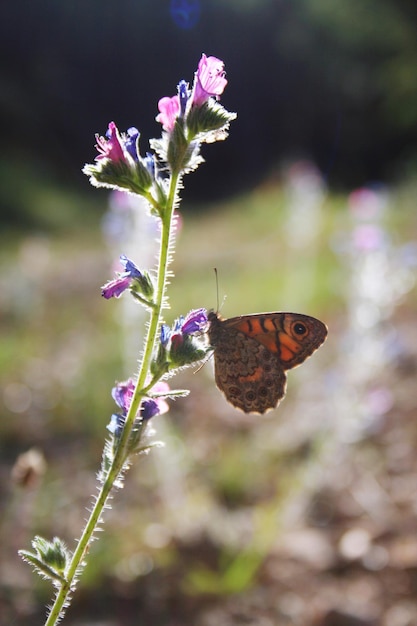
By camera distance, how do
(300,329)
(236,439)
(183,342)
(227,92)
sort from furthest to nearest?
(227,92) < (236,439) < (300,329) < (183,342)

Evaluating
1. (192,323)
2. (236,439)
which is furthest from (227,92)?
(192,323)

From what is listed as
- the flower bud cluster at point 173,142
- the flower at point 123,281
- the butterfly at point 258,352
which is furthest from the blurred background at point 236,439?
the flower bud cluster at point 173,142

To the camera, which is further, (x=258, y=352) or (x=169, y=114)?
(x=258, y=352)

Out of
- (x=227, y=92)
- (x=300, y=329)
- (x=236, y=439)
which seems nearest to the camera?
(x=300, y=329)

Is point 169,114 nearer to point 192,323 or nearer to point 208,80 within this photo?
point 208,80

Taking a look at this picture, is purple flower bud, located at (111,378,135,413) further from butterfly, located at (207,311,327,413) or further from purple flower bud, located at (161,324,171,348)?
butterfly, located at (207,311,327,413)

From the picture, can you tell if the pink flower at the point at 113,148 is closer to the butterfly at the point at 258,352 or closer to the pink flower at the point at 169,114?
the pink flower at the point at 169,114

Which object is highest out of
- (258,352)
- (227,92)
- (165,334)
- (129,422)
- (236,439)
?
(227,92)
